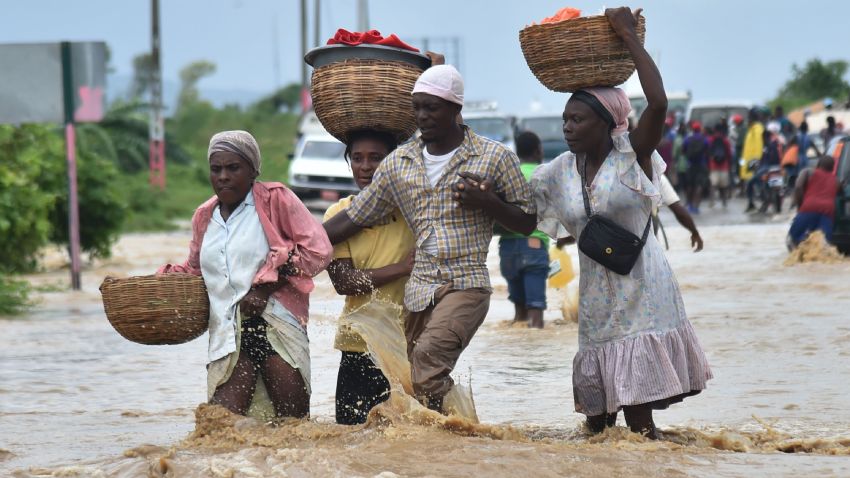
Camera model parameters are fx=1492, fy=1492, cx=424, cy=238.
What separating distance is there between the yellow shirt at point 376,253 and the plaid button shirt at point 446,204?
5.7 inches

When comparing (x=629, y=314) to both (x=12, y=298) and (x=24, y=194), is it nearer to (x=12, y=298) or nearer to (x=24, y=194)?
(x=12, y=298)

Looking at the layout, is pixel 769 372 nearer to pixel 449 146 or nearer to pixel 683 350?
pixel 683 350

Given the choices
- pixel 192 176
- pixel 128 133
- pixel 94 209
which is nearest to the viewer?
pixel 94 209

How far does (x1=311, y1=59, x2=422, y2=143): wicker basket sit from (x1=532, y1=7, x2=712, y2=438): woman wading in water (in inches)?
28.8

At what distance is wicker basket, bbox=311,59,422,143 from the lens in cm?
641

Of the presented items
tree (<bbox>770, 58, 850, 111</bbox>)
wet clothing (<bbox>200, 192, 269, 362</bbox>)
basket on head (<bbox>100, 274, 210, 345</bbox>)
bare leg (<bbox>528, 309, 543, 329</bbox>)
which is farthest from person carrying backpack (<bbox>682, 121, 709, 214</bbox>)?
tree (<bbox>770, 58, 850, 111</bbox>)

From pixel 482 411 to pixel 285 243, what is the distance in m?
2.14

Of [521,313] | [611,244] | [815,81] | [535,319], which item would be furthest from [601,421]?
[815,81]

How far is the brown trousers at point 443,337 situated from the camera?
233 inches

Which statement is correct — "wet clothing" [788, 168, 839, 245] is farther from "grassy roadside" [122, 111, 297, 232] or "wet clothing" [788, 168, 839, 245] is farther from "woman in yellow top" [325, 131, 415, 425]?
"woman in yellow top" [325, 131, 415, 425]

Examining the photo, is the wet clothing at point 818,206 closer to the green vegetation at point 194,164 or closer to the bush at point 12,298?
the bush at point 12,298

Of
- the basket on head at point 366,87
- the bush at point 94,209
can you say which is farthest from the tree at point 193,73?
the basket on head at point 366,87

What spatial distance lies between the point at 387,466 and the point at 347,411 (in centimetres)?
78

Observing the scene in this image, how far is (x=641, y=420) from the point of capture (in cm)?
625
